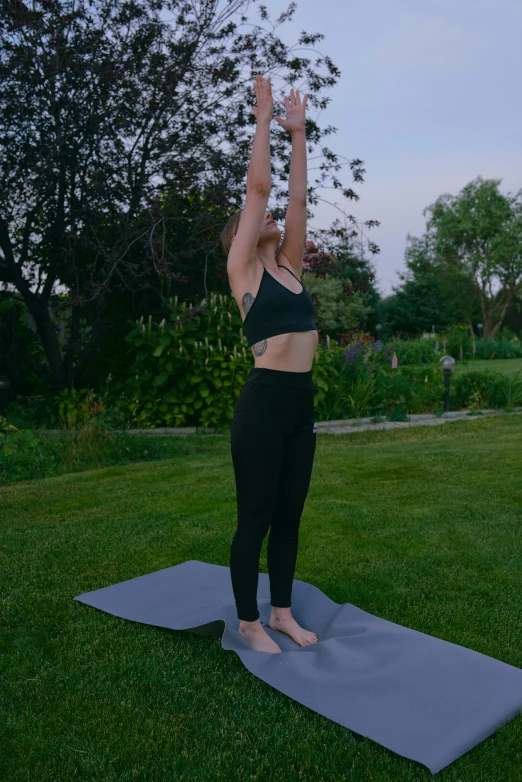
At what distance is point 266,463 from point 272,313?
0.56 m

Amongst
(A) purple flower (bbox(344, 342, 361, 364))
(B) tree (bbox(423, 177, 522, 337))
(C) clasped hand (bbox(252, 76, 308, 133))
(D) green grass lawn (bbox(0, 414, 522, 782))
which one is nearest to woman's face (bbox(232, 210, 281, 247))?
A: (C) clasped hand (bbox(252, 76, 308, 133))

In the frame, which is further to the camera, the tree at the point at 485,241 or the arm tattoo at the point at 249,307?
the tree at the point at 485,241

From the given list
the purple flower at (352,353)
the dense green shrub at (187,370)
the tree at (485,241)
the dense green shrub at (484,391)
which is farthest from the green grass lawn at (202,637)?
the tree at (485,241)

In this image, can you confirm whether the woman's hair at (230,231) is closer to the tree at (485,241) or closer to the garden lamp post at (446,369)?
the garden lamp post at (446,369)

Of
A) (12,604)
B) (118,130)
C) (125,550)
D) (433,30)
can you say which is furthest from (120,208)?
(12,604)

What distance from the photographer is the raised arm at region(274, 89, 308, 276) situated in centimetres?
278

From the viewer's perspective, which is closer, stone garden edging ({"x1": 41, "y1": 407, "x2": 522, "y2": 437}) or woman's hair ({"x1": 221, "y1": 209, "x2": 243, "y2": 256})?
woman's hair ({"x1": 221, "y1": 209, "x2": 243, "y2": 256})

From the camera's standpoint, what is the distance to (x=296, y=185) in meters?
2.82

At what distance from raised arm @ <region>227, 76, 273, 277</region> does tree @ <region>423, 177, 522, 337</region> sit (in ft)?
131

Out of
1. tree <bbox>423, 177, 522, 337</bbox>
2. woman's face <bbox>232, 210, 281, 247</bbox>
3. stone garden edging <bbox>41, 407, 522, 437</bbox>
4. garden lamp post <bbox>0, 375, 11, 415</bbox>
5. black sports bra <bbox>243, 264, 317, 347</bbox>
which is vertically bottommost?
stone garden edging <bbox>41, 407, 522, 437</bbox>

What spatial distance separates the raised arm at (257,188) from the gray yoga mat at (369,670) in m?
1.44

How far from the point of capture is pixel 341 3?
20.8 ft

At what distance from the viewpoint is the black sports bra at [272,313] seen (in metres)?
2.54

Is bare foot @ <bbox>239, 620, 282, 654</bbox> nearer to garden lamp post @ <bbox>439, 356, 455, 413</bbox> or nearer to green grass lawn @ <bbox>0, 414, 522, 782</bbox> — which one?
green grass lawn @ <bbox>0, 414, 522, 782</bbox>
